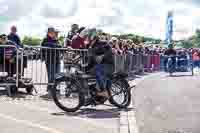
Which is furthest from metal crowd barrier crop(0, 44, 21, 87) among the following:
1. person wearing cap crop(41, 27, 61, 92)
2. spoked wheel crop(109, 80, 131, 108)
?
spoked wheel crop(109, 80, 131, 108)

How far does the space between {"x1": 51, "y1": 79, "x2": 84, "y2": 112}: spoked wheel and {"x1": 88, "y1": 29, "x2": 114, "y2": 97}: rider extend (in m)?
0.50

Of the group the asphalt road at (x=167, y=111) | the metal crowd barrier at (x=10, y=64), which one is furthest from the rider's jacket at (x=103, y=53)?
the metal crowd barrier at (x=10, y=64)

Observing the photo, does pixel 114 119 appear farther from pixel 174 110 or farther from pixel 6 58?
pixel 6 58

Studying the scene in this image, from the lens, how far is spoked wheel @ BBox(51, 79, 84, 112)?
10.3 meters

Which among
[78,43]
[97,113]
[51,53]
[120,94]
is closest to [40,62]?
[51,53]

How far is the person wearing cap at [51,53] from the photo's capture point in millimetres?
12969

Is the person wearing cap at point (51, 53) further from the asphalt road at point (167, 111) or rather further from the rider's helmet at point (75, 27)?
the asphalt road at point (167, 111)

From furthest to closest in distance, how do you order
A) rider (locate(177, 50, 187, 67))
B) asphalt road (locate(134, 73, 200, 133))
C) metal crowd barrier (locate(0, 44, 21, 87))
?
1. rider (locate(177, 50, 187, 67))
2. metal crowd barrier (locate(0, 44, 21, 87))
3. asphalt road (locate(134, 73, 200, 133))

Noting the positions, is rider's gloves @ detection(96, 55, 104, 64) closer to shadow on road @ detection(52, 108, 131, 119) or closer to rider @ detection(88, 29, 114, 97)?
rider @ detection(88, 29, 114, 97)

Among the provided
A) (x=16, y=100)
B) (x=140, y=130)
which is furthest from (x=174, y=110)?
(x=16, y=100)

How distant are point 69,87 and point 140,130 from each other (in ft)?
8.49

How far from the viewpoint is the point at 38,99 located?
12.0m

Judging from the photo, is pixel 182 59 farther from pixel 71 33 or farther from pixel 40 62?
pixel 40 62

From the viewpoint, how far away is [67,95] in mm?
10391
